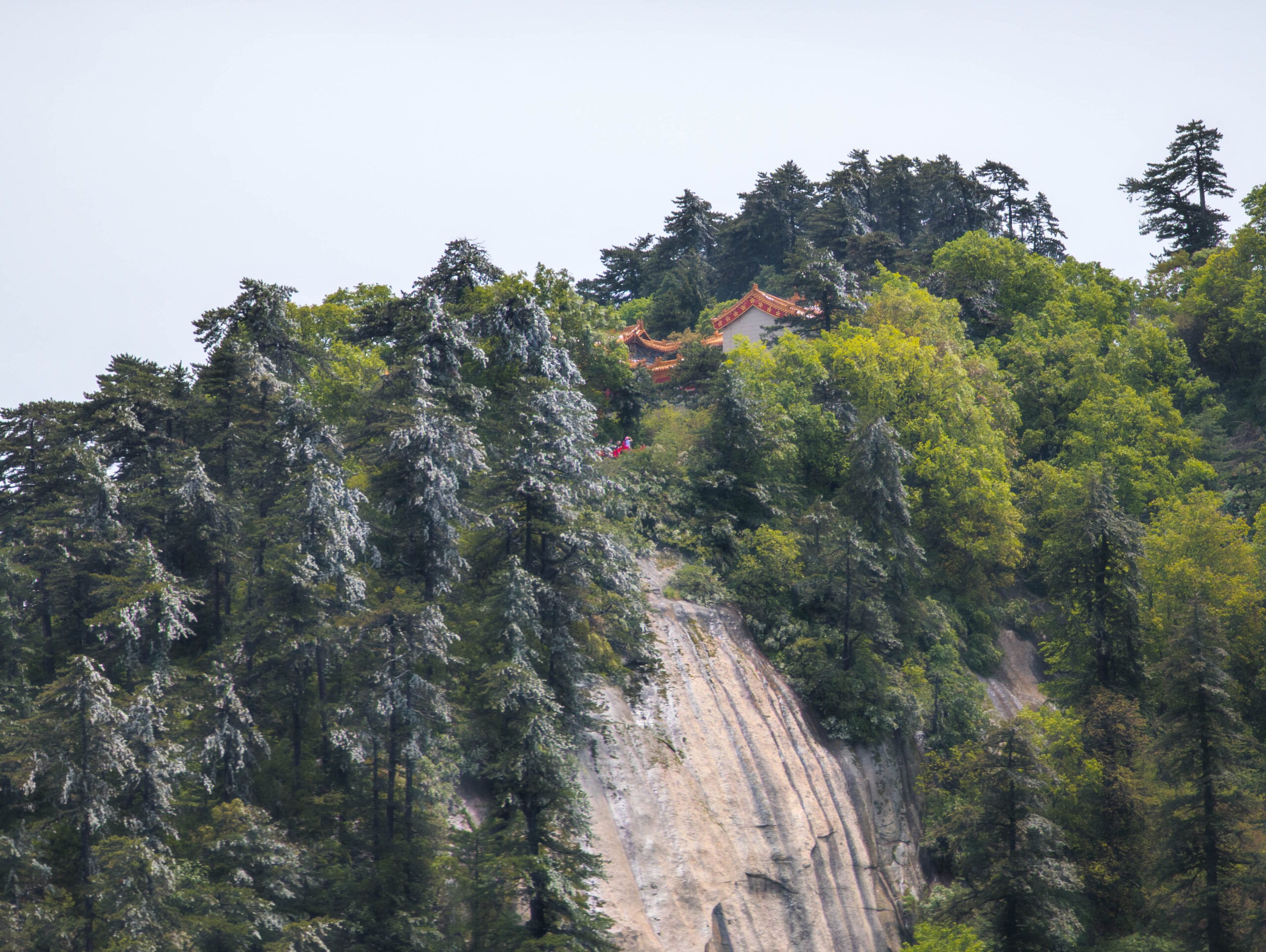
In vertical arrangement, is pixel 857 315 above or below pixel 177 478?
above

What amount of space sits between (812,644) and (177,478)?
23.0 meters

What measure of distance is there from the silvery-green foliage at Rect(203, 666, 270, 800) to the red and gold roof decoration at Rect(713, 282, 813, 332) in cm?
3840

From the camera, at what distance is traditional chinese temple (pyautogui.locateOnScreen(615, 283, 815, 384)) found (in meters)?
61.7

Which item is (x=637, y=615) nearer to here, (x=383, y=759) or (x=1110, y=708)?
(x=383, y=759)

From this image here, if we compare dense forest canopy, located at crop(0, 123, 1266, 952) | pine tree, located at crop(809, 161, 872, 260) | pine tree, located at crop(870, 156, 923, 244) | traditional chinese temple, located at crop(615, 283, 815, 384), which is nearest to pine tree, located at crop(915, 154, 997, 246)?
pine tree, located at crop(870, 156, 923, 244)

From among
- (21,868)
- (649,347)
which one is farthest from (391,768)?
(649,347)

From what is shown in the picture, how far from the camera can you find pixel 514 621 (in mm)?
30922

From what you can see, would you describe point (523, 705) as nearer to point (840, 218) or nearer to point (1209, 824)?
point (1209, 824)

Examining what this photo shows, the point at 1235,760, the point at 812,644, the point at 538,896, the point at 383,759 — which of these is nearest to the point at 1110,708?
the point at 1235,760

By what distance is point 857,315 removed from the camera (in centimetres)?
6022

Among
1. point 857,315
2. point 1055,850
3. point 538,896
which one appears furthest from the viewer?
point 857,315

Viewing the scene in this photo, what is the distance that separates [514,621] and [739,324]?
3714 cm

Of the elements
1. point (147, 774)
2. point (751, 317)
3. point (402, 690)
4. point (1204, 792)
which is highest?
point (751, 317)

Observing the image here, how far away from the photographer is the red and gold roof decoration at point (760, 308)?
200ft
